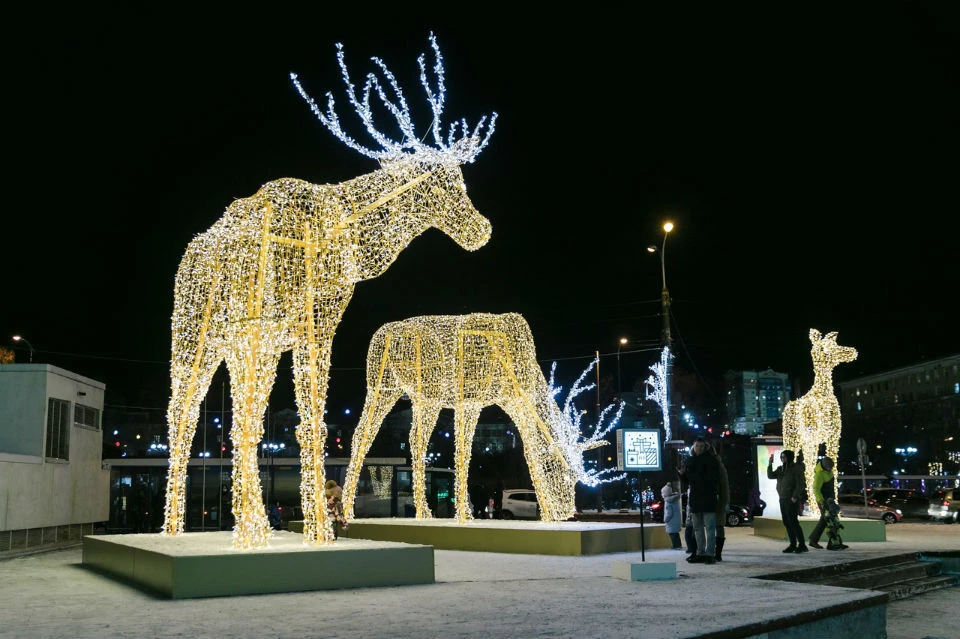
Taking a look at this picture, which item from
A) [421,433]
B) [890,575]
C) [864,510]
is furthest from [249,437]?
[864,510]

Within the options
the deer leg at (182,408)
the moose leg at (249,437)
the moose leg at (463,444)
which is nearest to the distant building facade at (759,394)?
the moose leg at (463,444)

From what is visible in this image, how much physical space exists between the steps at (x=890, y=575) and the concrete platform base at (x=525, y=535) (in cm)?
343

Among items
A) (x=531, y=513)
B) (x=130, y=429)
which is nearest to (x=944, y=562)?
(x=531, y=513)

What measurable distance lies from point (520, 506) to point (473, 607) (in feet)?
69.2

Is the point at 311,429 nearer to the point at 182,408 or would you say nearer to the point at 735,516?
the point at 182,408

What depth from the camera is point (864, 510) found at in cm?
2839

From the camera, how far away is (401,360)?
1647cm

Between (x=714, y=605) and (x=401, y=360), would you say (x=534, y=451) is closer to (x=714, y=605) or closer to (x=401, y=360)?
(x=401, y=360)

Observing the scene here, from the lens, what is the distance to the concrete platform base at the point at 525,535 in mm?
14164

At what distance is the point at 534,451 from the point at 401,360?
292 centimetres

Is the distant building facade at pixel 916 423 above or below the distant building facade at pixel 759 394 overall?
below

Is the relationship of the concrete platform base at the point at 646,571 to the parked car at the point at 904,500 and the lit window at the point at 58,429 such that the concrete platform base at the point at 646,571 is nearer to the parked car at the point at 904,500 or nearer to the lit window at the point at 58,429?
the lit window at the point at 58,429

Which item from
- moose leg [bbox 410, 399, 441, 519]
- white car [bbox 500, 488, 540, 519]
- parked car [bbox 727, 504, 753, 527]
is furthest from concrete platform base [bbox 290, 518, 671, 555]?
white car [bbox 500, 488, 540, 519]

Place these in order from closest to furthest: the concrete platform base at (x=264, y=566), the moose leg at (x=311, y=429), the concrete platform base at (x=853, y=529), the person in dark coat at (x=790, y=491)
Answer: the concrete platform base at (x=264, y=566) → the moose leg at (x=311, y=429) → the person in dark coat at (x=790, y=491) → the concrete platform base at (x=853, y=529)
